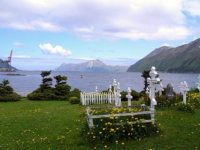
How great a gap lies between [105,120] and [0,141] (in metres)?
4.66

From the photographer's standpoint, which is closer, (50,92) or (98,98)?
(98,98)

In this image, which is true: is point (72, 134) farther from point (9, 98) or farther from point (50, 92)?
point (50, 92)

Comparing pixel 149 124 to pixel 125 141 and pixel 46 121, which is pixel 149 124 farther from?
pixel 46 121

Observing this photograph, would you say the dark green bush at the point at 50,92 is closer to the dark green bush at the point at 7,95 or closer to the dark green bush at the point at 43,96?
the dark green bush at the point at 43,96

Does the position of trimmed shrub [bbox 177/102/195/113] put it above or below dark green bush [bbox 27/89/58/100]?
above

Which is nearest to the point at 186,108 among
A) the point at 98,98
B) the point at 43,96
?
the point at 98,98

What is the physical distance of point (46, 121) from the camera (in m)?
12.0

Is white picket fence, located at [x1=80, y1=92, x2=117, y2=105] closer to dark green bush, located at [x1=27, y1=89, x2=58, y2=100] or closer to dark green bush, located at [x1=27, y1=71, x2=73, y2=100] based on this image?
dark green bush, located at [x1=27, y1=71, x2=73, y2=100]

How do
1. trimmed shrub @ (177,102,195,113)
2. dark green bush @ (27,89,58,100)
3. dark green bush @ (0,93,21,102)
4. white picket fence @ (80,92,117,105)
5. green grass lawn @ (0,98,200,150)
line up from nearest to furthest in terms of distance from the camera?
green grass lawn @ (0,98,200,150) → trimmed shrub @ (177,102,195,113) → white picket fence @ (80,92,117,105) → dark green bush @ (0,93,21,102) → dark green bush @ (27,89,58,100)

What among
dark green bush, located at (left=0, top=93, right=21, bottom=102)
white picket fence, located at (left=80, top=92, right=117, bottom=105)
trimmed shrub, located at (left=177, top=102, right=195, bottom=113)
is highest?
trimmed shrub, located at (left=177, top=102, right=195, bottom=113)

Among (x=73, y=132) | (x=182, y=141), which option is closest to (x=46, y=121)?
(x=73, y=132)

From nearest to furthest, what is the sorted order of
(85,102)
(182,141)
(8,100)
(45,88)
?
(182,141), (85,102), (8,100), (45,88)

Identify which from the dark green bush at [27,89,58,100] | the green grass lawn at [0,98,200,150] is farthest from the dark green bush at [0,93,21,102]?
the green grass lawn at [0,98,200,150]

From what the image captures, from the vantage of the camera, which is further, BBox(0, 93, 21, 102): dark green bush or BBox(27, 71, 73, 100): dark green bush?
BBox(27, 71, 73, 100): dark green bush
